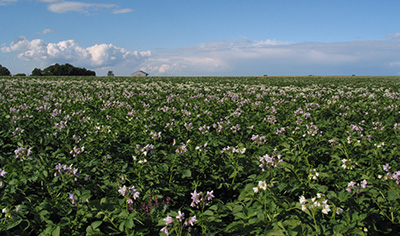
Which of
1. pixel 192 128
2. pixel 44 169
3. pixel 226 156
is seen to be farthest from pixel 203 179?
pixel 44 169

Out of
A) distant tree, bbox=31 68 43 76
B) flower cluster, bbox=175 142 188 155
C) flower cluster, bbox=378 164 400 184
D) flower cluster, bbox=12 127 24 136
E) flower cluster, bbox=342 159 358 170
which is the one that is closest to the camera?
flower cluster, bbox=378 164 400 184

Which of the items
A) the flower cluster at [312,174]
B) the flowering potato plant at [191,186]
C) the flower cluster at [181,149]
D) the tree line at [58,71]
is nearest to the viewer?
the flowering potato plant at [191,186]

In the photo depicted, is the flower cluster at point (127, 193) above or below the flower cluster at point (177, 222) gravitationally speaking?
above

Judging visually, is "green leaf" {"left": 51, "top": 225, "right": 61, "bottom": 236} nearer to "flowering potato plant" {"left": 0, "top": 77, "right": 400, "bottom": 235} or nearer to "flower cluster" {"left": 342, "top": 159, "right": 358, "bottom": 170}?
"flowering potato plant" {"left": 0, "top": 77, "right": 400, "bottom": 235}

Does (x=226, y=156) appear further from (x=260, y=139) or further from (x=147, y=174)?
(x=147, y=174)

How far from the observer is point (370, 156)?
4914 millimetres

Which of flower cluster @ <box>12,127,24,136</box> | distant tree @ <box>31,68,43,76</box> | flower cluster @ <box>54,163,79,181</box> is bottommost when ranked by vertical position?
flower cluster @ <box>54,163,79,181</box>

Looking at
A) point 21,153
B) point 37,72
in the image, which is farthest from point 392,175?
point 37,72

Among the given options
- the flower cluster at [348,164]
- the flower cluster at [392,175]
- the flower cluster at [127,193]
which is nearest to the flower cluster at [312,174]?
the flower cluster at [348,164]

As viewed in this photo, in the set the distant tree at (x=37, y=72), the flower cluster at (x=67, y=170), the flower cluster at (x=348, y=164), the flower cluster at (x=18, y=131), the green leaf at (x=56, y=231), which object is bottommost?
the green leaf at (x=56, y=231)

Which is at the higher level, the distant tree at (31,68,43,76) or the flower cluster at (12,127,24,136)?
the distant tree at (31,68,43,76)

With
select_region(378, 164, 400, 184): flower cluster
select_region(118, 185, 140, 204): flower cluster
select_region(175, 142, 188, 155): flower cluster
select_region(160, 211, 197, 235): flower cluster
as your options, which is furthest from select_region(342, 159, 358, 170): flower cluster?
select_region(118, 185, 140, 204): flower cluster

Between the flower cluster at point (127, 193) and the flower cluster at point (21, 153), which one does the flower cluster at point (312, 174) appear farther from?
the flower cluster at point (21, 153)

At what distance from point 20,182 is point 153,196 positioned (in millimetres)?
1738
